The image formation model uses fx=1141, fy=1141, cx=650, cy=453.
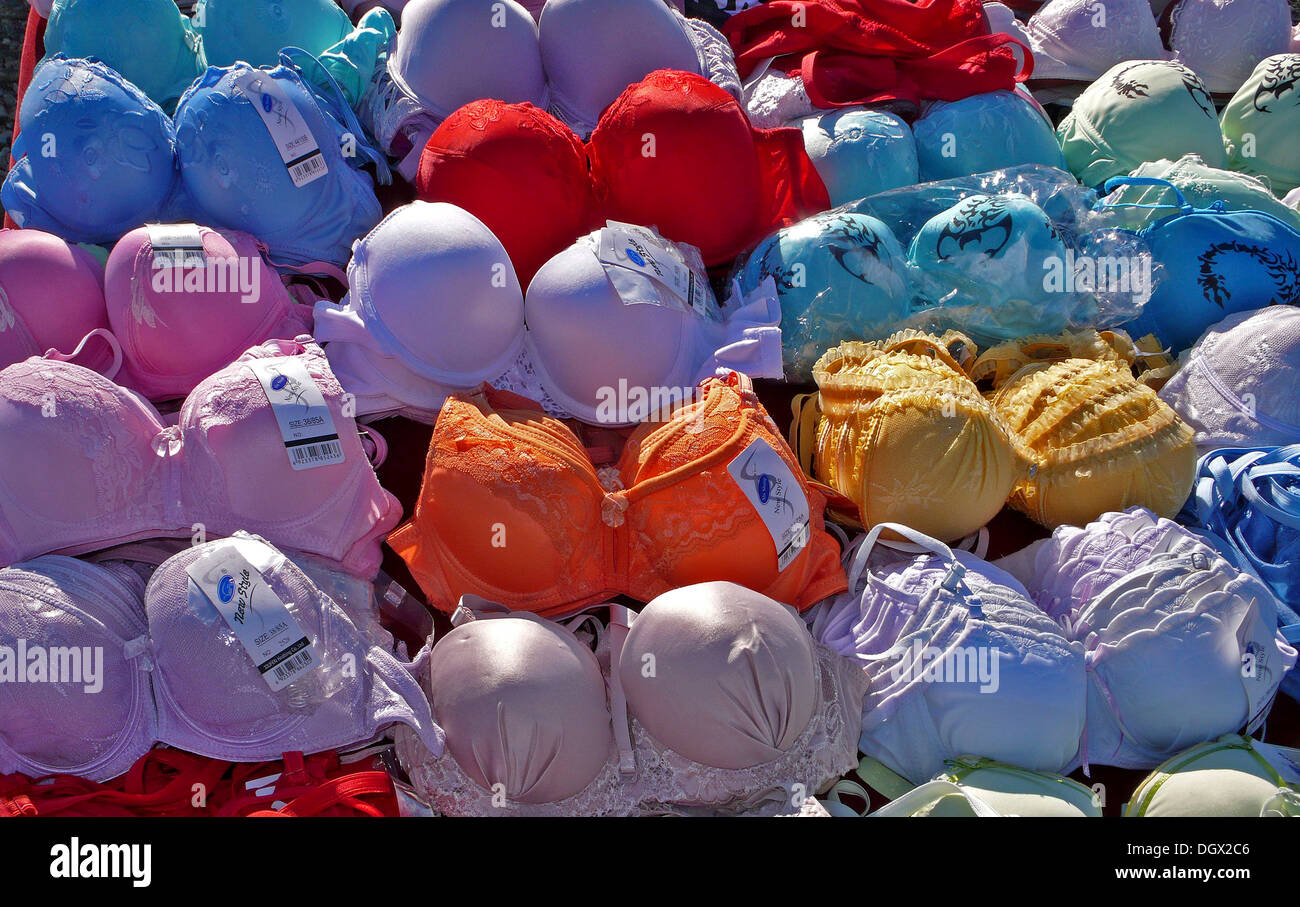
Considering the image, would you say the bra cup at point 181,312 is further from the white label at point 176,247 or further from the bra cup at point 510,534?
the bra cup at point 510,534

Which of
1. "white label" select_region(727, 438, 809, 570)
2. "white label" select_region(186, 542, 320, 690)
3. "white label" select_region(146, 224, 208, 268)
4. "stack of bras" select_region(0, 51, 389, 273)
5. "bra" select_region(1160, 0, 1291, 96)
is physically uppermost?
"bra" select_region(1160, 0, 1291, 96)

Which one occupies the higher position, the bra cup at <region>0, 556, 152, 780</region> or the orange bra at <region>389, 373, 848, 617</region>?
the orange bra at <region>389, 373, 848, 617</region>

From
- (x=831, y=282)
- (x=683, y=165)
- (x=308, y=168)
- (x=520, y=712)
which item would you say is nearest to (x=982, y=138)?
(x=831, y=282)

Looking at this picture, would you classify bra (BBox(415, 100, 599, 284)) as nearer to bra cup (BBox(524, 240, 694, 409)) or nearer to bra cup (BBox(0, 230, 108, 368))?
bra cup (BBox(524, 240, 694, 409))

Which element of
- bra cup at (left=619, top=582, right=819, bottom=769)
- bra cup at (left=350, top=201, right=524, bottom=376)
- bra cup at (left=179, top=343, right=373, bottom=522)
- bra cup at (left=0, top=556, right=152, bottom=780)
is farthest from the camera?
bra cup at (left=350, top=201, right=524, bottom=376)

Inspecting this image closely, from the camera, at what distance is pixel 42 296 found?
88.9 inches

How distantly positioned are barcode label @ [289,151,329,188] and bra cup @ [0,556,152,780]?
1.00m

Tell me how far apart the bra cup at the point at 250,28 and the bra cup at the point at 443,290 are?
0.75 meters

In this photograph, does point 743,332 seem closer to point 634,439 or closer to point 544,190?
point 634,439

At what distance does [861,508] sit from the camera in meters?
2.34

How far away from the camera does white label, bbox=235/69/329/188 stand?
2.45m

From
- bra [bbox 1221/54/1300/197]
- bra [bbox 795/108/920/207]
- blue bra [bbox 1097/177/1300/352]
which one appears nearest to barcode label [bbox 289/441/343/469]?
bra [bbox 795/108/920/207]

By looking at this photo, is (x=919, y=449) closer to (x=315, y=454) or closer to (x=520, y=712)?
(x=520, y=712)

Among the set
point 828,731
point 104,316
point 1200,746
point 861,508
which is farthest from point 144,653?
point 1200,746
